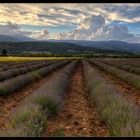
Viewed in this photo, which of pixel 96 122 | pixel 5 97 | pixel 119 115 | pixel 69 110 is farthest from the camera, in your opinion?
pixel 5 97

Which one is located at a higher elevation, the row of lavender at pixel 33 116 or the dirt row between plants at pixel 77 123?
the row of lavender at pixel 33 116

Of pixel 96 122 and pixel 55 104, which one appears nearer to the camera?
pixel 96 122

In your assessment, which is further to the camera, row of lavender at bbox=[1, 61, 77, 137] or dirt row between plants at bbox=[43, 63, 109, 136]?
dirt row between plants at bbox=[43, 63, 109, 136]

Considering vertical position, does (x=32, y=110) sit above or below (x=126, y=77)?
above

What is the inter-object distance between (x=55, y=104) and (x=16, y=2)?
625 cm

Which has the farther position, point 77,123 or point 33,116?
point 77,123

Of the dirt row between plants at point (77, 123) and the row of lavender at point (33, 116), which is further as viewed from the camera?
the dirt row between plants at point (77, 123)

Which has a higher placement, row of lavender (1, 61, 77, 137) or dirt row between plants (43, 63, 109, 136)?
row of lavender (1, 61, 77, 137)

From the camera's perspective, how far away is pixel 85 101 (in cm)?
1065

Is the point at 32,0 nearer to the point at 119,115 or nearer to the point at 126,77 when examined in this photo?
the point at 119,115

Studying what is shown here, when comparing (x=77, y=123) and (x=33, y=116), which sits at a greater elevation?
(x=33, y=116)

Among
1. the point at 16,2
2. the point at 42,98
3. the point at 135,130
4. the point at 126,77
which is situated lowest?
the point at 126,77

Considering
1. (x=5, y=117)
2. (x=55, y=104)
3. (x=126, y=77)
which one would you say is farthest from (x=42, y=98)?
(x=126, y=77)

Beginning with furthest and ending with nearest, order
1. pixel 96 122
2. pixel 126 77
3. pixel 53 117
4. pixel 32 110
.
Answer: pixel 126 77 → pixel 53 117 → pixel 96 122 → pixel 32 110
